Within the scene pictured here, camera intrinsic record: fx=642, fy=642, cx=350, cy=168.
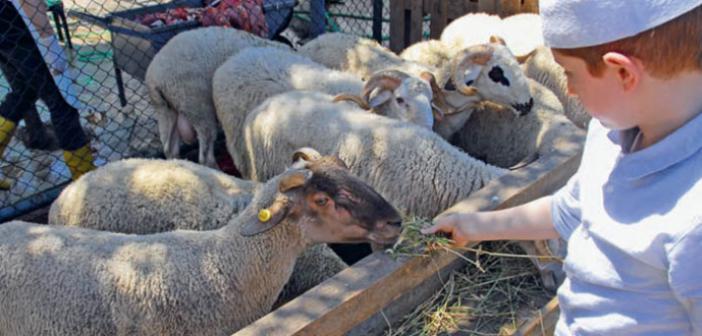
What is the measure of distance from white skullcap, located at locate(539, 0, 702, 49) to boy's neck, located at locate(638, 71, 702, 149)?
0.40 feet

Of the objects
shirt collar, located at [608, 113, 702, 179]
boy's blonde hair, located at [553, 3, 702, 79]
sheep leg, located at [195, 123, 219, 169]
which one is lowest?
sheep leg, located at [195, 123, 219, 169]

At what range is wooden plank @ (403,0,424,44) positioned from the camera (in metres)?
6.14

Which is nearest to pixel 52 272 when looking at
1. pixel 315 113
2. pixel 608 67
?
pixel 315 113

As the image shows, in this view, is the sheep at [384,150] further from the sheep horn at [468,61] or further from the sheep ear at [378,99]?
the sheep horn at [468,61]

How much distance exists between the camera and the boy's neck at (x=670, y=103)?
1.16 m

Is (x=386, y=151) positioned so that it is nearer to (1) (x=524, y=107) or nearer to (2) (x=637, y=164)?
(1) (x=524, y=107)

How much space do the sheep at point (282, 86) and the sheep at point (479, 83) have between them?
1.14ft

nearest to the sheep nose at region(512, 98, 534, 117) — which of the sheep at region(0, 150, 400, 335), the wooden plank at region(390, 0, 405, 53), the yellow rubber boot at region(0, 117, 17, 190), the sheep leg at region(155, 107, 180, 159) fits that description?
the sheep at region(0, 150, 400, 335)

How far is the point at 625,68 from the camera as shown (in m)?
1.16

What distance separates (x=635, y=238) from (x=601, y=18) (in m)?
0.43

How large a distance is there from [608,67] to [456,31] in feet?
14.3

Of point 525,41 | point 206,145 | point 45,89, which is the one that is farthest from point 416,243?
point 45,89

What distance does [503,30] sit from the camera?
522 centimetres

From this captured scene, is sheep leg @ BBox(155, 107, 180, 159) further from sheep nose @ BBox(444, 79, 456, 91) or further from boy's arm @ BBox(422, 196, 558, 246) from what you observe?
boy's arm @ BBox(422, 196, 558, 246)
